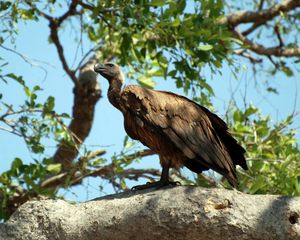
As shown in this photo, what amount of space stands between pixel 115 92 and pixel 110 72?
35cm

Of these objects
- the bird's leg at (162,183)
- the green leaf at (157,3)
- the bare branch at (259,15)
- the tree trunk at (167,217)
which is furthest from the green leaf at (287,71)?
the tree trunk at (167,217)

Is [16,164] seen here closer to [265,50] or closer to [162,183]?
[162,183]

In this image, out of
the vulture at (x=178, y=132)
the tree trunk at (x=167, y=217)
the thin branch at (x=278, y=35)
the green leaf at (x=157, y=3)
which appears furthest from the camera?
the thin branch at (x=278, y=35)

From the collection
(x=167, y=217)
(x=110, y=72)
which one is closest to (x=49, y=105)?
(x=110, y=72)

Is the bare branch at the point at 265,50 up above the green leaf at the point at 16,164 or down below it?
above

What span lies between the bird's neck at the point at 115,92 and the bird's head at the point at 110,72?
4cm

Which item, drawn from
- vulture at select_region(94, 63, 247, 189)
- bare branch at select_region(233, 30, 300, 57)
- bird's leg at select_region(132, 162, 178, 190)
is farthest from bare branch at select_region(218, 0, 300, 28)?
bird's leg at select_region(132, 162, 178, 190)

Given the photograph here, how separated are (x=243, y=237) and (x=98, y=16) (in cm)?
441

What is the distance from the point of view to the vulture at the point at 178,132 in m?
5.57

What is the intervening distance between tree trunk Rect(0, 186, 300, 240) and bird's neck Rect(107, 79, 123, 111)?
142cm

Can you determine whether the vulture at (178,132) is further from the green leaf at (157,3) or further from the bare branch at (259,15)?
the bare branch at (259,15)

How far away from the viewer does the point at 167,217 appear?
4.51 m

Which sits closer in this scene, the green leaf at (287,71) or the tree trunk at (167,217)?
the tree trunk at (167,217)

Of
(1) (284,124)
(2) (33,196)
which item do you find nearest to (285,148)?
(1) (284,124)
